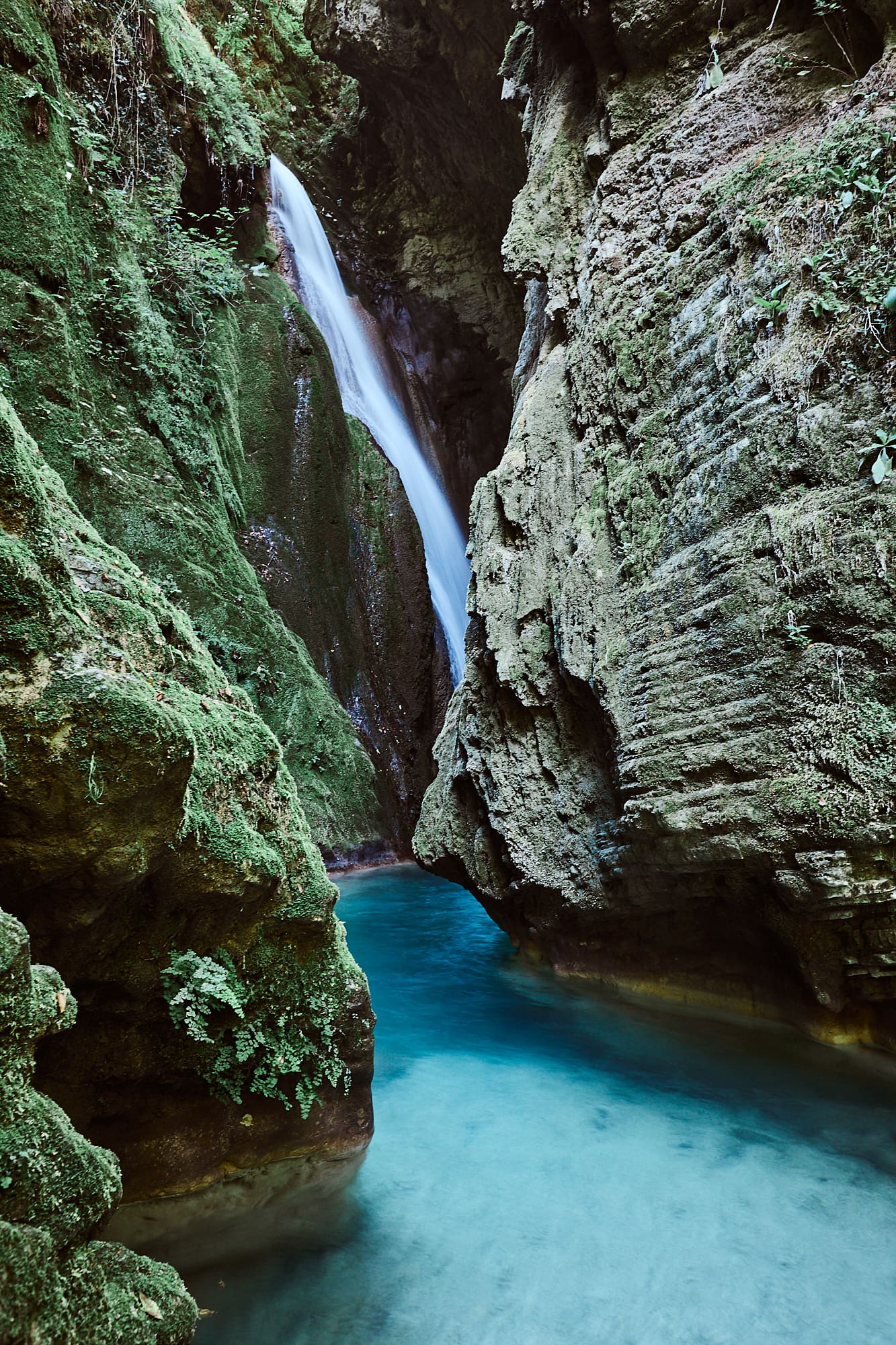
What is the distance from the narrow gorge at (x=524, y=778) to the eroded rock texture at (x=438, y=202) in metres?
0.74

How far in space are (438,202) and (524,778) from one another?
609 inches

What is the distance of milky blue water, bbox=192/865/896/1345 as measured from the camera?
328cm

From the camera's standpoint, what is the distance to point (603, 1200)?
4.25m

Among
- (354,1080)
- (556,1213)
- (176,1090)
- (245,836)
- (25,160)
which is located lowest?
(556,1213)

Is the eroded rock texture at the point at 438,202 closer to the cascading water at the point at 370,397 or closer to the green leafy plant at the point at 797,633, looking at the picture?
the cascading water at the point at 370,397

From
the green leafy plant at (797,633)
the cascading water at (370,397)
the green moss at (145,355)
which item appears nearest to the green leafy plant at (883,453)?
the green leafy plant at (797,633)

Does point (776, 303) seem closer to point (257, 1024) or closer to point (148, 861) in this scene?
point (148, 861)

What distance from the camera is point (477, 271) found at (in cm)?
1808

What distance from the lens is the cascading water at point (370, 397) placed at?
731 inches

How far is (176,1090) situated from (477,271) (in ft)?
59.8

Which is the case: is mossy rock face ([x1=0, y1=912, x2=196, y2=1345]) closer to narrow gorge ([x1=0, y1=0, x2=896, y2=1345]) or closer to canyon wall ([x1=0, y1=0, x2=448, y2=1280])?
narrow gorge ([x1=0, y1=0, x2=896, y2=1345])

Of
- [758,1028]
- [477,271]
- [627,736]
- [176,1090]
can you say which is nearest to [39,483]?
[176,1090]

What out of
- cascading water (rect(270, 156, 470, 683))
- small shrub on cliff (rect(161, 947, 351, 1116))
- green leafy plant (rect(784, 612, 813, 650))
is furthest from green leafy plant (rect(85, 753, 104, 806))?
cascading water (rect(270, 156, 470, 683))

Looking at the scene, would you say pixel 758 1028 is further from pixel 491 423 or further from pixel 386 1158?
pixel 491 423
